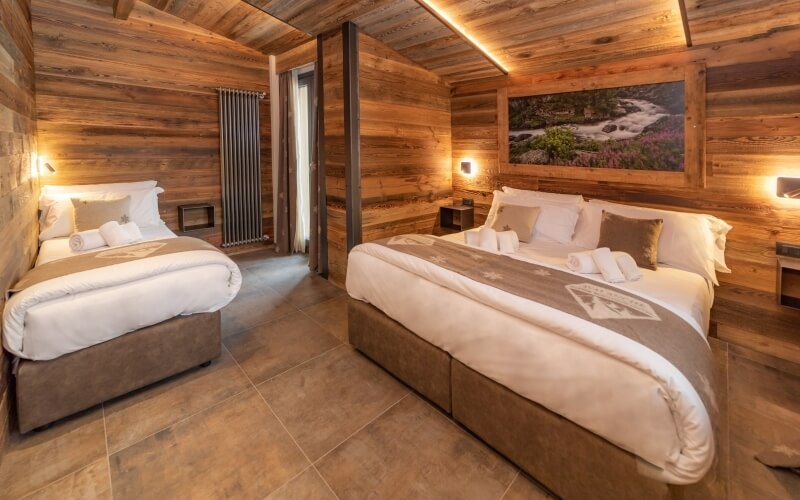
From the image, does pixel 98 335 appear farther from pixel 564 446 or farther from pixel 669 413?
pixel 669 413

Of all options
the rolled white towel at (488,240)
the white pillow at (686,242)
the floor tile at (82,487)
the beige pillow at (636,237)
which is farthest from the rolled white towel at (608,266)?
the floor tile at (82,487)

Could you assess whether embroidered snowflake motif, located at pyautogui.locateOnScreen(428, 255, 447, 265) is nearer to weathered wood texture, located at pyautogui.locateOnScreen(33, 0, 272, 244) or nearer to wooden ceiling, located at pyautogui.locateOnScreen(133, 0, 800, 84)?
wooden ceiling, located at pyautogui.locateOnScreen(133, 0, 800, 84)

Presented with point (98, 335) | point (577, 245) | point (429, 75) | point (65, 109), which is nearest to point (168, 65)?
point (65, 109)

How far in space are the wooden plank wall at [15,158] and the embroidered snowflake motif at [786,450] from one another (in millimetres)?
3582

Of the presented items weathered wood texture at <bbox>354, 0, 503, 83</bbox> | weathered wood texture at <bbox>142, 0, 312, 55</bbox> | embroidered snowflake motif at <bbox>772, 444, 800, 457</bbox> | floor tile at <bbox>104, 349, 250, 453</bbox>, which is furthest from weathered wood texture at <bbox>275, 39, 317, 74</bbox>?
embroidered snowflake motif at <bbox>772, 444, 800, 457</bbox>

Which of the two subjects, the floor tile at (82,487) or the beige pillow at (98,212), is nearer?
the floor tile at (82,487)

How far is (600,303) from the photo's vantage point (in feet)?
5.69

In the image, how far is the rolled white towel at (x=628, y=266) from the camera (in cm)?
237

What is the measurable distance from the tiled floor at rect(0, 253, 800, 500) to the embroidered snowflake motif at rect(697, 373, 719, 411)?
58 cm

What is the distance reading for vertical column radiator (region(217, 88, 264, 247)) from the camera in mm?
4746

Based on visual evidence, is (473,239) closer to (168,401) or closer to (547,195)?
(547,195)

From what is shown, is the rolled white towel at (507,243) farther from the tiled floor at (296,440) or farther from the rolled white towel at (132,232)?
the rolled white towel at (132,232)

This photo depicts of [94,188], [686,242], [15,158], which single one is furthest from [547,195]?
[94,188]

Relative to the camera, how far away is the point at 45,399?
1.92m
